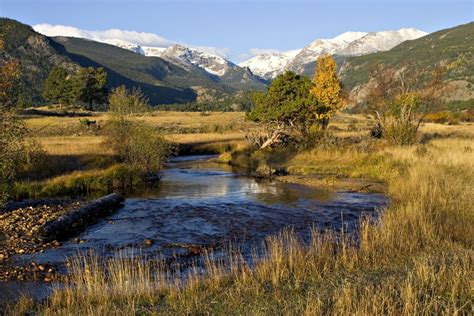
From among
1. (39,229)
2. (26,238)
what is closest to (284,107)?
(39,229)

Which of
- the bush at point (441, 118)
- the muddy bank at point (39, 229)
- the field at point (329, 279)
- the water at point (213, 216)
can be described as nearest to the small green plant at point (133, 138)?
the water at point (213, 216)

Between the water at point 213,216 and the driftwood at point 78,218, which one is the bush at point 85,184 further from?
the driftwood at point 78,218

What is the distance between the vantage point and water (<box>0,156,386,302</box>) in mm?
14719

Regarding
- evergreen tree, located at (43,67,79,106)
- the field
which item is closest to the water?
the field

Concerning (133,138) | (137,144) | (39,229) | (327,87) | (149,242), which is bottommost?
(149,242)

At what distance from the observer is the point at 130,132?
1329 inches

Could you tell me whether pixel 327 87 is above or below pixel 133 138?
above

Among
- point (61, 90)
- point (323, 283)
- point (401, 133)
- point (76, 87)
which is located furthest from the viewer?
point (61, 90)

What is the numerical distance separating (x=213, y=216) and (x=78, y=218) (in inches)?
226

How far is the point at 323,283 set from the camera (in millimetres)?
9148

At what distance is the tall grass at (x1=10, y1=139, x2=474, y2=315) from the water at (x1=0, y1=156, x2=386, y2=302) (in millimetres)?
2111

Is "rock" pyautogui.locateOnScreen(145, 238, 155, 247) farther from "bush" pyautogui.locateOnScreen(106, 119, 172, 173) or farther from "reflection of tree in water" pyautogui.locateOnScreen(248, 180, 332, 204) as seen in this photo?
"bush" pyautogui.locateOnScreen(106, 119, 172, 173)

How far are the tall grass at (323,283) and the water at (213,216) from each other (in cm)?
211

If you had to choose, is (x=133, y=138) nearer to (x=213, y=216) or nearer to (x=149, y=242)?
(x=213, y=216)
